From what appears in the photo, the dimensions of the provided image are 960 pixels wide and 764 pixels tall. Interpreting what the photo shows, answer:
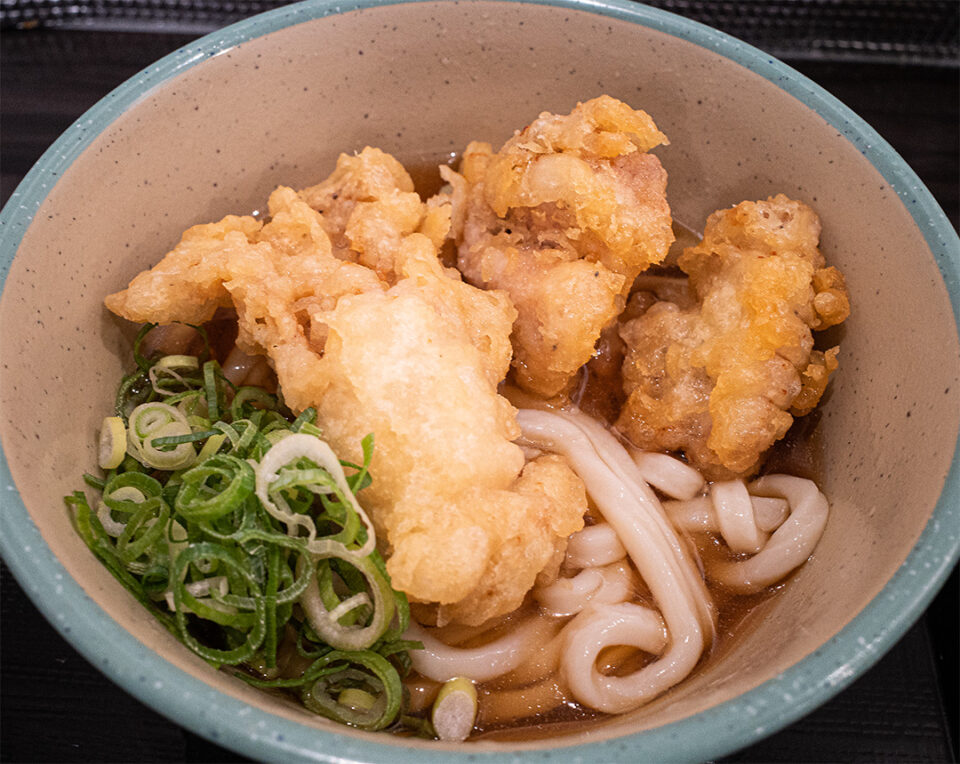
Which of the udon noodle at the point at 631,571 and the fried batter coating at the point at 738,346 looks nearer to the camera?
the udon noodle at the point at 631,571

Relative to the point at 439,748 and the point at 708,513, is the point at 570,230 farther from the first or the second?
the point at 439,748

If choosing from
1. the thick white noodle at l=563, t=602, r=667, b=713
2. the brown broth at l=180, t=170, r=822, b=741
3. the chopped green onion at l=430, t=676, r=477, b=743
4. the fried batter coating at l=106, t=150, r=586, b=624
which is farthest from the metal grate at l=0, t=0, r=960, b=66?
the chopped green onion at l=430, t=676, r=477, b=743

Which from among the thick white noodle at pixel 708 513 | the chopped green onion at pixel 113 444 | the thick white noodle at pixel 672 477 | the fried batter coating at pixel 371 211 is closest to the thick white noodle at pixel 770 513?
the thick white noodle at pixel 708 513

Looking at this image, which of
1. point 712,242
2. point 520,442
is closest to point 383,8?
point 712,242

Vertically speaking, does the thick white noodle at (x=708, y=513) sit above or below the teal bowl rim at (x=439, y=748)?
below

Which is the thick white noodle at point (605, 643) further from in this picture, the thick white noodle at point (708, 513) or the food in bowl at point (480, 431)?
the thick white noodle at point (708, 513)

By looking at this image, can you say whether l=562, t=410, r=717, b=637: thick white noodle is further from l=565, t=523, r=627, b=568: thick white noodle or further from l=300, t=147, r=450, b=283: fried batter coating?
l=300, t=147, r=450, b=283: fried batter coating

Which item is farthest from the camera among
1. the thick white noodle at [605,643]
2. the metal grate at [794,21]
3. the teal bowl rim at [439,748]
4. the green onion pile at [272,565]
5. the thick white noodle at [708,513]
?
the metal grate at [794,21]
